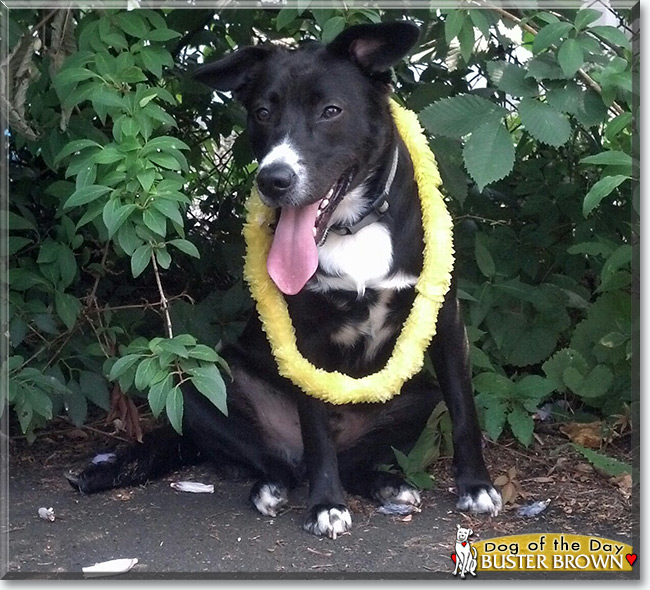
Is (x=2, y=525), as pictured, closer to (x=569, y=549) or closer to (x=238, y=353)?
(x=238, y=353)

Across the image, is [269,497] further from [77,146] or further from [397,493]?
[77,146]

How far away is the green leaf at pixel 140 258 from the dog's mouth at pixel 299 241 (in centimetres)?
43

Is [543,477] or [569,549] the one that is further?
[543,477]

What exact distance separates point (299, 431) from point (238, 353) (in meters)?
0.33

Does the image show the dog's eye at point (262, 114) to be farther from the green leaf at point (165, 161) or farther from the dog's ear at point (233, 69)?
the green leaf at point (165, 161)

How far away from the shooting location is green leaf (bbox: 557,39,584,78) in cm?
261

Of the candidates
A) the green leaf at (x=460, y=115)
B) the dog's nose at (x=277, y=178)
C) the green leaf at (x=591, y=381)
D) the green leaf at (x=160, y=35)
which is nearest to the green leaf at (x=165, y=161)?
the dog's nose at (x=277, y=178)

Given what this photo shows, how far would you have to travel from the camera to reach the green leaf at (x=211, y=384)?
7.92 feet

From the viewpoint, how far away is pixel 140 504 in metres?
2.89

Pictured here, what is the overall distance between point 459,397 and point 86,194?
1.28 meters

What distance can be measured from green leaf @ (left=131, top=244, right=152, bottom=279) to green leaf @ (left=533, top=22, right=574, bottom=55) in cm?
123

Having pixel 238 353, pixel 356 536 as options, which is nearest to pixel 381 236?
pixel 238 353

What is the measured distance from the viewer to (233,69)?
9.71ft

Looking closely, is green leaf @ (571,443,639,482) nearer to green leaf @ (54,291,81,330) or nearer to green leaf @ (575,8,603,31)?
green leaf @ (575,8,603,31)
